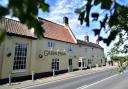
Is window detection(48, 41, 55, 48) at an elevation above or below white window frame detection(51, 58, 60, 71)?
above

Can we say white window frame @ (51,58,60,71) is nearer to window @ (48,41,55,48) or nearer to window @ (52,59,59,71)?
window @ (52,59,59,71)

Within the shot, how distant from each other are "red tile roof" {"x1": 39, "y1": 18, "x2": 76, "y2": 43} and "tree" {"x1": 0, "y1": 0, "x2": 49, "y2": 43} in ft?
97.5

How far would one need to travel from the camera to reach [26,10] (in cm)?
160

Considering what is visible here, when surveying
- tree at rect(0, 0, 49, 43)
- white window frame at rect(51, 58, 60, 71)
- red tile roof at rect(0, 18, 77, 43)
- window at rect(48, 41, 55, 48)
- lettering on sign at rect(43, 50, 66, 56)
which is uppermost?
red tile roof at rect(0, 18, 77, 43)

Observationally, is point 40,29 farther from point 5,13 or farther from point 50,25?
point 50,25

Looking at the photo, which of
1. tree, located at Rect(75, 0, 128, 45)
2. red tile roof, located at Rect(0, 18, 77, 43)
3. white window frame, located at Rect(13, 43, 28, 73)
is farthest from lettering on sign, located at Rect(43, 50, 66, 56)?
tree, located at Rect(75, 0, 128, 45)

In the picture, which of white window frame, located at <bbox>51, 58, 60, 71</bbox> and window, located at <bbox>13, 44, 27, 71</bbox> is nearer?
window, located at <bbox>13, 44, 27, 71</bbox>

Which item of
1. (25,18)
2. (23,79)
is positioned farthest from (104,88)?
(25,18)

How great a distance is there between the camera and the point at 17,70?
25.7m

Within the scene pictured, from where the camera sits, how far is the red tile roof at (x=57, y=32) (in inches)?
1355

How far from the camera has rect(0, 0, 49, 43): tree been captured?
5.17ft

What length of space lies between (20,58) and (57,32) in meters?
12.4

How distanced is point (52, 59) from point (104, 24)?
32.4 metres

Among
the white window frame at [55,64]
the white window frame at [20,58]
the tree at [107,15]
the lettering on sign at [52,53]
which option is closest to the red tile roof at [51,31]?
the white window frame at [20,58]
